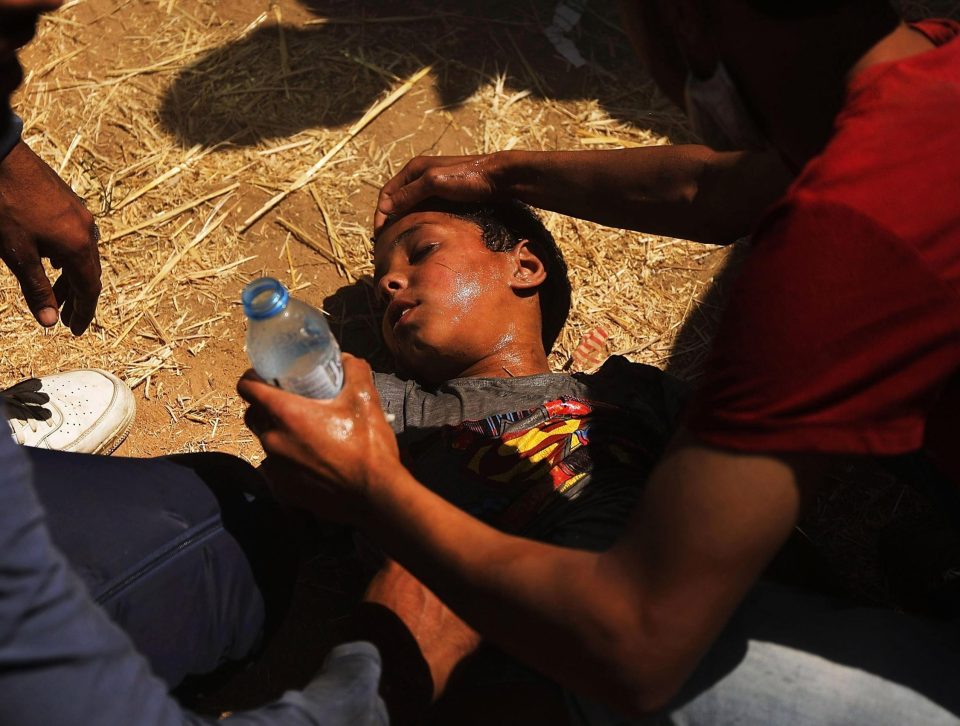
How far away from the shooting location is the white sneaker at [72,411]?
364 cm

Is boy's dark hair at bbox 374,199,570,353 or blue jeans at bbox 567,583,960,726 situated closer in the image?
blue jeans at bbox 567,583,960,726

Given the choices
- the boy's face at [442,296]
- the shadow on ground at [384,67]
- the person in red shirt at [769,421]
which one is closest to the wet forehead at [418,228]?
the boy's face at [442,296]

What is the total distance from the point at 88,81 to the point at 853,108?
4463 mm

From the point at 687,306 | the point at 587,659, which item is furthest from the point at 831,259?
the point at 687,306

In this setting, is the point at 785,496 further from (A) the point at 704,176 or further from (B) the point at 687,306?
(B) the point at 687,306

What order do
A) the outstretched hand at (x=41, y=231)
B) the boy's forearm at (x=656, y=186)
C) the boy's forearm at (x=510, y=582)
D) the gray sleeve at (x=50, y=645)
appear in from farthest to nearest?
1. the boy's forearm at (x=656, y=186)
2. the outstretched hand at (x=41, y=231)
3. the boy's forearm at (x=510, y=582)
4. the gray sleeve at (x=50, y=645)

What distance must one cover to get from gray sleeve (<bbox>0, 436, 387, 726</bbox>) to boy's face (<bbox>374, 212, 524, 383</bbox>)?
6.52 ft

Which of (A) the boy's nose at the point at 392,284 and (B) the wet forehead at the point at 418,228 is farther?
(B) the wet forehead at the point at 418,228

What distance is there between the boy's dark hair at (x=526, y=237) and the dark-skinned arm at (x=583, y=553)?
5.27ft

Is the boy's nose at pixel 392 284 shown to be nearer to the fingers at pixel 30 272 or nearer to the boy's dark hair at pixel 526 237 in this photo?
the boy's dark hair at pixel 526 237

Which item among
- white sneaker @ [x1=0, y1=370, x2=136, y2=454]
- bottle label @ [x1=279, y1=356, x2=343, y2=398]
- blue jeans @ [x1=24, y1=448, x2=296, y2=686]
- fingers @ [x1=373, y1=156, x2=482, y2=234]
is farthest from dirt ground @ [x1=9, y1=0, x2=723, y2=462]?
bottle label @ [x1=279, y1=356, x2=343, y2=398]

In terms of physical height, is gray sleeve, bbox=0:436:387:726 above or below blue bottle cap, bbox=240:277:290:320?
below

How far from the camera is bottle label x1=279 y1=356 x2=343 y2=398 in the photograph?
2.25 metres

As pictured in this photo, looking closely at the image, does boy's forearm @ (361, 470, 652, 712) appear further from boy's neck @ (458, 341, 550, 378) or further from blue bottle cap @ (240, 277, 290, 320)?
boy's neck @ (458, 341, 550, 378)
